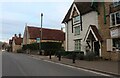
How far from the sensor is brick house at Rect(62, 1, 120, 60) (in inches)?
1053

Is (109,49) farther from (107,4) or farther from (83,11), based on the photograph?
(83,11)

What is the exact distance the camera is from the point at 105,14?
1087 inches

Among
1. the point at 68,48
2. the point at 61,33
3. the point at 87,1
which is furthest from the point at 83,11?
the point at 61,33

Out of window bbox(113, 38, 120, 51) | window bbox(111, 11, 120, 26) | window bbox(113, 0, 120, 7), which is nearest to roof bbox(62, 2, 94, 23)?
window bbox(111, 11, 120, 26)

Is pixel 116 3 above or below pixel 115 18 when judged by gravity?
above

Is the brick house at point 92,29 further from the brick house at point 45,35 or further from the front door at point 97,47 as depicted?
the brick house at point 45,35

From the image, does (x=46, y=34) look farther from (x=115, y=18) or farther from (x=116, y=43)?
(x=116, y=43)

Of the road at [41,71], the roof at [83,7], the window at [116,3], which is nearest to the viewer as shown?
the road at [41,71]

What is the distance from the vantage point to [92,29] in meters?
29.5

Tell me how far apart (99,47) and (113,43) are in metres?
2.94

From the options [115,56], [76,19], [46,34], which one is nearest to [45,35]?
[46,34]

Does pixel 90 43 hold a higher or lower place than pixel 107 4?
lower

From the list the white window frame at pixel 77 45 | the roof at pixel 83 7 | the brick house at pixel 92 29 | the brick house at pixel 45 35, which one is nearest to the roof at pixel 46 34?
the brick house at pixel 45 35

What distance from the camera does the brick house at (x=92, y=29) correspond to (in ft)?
87.7
